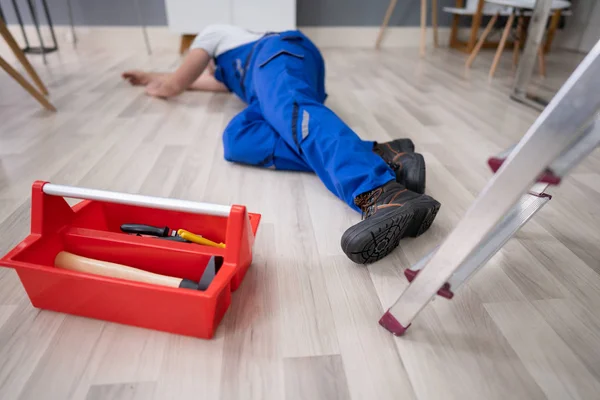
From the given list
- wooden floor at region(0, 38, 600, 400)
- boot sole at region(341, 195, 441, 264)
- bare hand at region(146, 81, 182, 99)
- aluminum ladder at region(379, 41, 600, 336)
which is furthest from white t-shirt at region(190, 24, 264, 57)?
aluminum ladder at region(379, 41, 600, 336)

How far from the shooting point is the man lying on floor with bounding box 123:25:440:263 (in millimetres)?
725

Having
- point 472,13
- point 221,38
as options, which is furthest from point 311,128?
point 472,13

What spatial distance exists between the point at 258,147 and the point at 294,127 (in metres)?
0.16

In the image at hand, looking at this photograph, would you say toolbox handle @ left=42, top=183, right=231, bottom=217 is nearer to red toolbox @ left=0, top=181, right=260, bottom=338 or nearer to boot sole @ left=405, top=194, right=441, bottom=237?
red toolbox @ left=0, top=181, right=260, bottom=338

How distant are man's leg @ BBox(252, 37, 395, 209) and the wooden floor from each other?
10cm

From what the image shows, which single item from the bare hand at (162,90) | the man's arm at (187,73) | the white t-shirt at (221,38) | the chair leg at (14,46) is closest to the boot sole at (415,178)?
the white t-shirt at (221,38)

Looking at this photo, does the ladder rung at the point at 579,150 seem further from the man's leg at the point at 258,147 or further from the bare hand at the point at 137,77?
the bare hand at the point at 137,77

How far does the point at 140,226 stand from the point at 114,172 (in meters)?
0.45

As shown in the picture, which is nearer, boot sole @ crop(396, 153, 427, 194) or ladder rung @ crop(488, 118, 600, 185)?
ladder rung @ crop(488, 118, 600, 185)

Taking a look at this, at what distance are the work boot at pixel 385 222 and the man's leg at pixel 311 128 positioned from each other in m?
0.04

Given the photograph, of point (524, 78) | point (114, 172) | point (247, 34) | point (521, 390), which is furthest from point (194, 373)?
point (524, 78)

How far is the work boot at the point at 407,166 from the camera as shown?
34.2 inches

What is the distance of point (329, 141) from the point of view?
0.87 m

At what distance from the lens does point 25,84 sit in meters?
1.39
